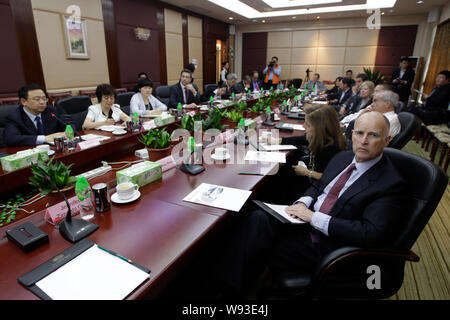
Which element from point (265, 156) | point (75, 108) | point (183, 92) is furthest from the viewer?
point (183, 92)

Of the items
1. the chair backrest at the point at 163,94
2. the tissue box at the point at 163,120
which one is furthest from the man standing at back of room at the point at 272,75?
the tissue box at the point at 163,120

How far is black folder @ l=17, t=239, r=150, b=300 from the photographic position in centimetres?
79

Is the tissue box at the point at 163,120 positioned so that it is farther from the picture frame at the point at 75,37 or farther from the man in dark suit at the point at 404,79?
the man in dark suit at the point at 404,79

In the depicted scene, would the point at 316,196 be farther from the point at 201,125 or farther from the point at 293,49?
the point at 293,49

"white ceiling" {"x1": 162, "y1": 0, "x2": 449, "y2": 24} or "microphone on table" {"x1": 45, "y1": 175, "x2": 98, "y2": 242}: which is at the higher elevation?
"white ceiling" {"x1": 162, "y1": 0, "x2": 449, "y2": 24}

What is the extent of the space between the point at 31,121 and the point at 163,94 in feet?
8.38

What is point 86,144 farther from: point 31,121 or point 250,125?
point 250,125

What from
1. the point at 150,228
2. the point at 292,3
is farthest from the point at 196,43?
the point at 150,228

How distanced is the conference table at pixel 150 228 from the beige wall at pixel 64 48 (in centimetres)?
379

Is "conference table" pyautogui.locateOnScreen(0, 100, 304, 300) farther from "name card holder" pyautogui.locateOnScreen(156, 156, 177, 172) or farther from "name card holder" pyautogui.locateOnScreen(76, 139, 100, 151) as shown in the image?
"name card holder" pyautogui.locateOnScreen(76, 139, 100, 151)

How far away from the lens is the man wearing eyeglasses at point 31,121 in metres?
2.11

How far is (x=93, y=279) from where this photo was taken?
0.82m

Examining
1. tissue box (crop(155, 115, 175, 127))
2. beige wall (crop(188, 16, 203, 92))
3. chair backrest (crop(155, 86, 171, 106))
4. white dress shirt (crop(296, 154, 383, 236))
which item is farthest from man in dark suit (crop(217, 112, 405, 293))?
beige wall (crop(188, 16, 203, 92))

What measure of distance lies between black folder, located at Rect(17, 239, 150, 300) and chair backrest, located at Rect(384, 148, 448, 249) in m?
0.98
